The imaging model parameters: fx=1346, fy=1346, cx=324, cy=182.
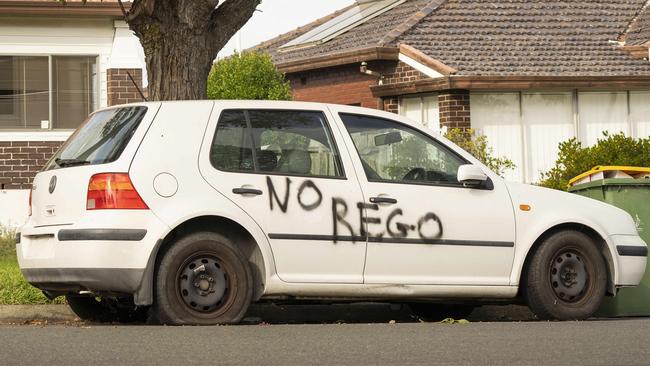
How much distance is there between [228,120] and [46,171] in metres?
1.35

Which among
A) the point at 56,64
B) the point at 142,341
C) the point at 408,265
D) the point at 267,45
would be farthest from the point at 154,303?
the point at 267,45

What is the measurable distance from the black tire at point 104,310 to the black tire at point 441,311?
88.9 inches

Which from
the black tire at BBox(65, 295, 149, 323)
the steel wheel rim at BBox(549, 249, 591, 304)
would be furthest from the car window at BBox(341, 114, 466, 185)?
the black tire at BBox(65, 295, 149, 323)

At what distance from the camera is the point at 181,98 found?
12.2 metres

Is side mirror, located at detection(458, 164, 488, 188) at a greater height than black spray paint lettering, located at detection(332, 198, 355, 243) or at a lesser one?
greater

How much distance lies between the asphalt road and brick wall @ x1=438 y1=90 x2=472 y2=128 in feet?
46.5

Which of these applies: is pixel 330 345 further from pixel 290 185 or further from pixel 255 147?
pixel 255 147

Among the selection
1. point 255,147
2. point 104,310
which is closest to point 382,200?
point 255,147

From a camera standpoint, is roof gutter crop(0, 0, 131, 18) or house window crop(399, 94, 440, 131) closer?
roof gutter crop(0, 0, 131, 18)

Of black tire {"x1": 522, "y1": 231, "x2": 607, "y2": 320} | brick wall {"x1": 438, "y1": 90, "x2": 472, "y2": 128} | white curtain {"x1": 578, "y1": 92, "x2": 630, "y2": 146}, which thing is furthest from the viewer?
white curtain {"x1": 578, "y1": 92, "x2": 630, "y2": 146}

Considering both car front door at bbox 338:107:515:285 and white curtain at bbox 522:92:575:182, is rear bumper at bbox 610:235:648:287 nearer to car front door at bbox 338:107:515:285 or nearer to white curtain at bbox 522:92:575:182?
car front door at bbox 338:107:515:285

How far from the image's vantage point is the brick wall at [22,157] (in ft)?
63.0

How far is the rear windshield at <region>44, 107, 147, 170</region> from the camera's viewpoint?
30.0 feet

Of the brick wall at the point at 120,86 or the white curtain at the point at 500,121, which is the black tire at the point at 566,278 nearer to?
the brick wall at the point at 120,86
